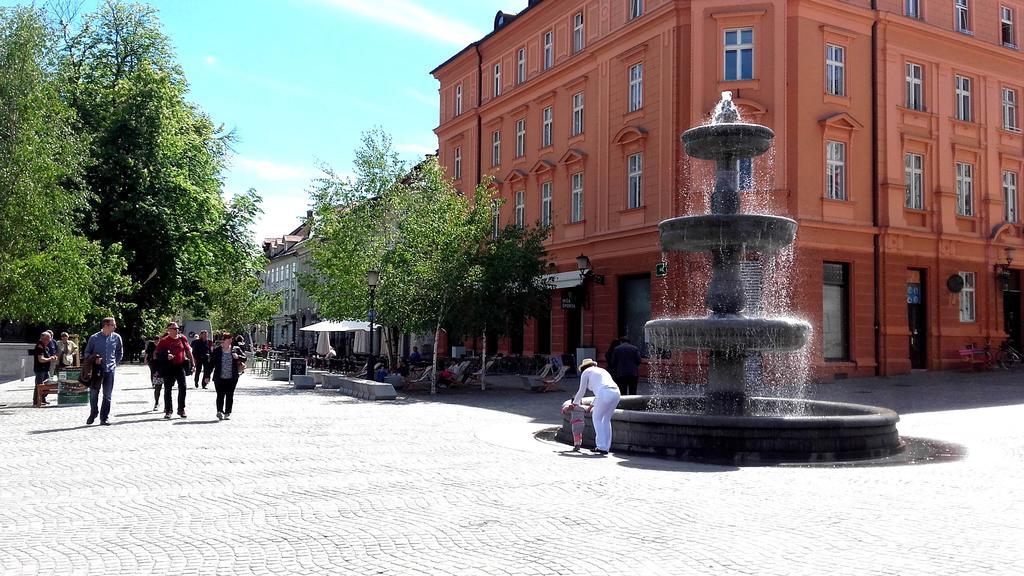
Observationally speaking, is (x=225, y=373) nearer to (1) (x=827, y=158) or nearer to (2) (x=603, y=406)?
(2) (x=603, y=406)

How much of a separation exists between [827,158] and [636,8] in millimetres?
8365

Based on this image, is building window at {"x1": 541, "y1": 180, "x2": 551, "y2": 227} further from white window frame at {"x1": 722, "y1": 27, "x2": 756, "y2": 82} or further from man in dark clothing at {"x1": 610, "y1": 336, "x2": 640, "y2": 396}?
man in dark clothing at {"x1": 610, "y1": 336, "x2": 640, "y2": 396}

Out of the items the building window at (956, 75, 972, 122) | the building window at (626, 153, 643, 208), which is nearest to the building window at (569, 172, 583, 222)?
the building window at (626, 153, 643, 208)

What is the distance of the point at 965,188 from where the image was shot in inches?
1201

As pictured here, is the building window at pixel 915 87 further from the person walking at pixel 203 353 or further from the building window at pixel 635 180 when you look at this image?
the person walking at pixel 203 353

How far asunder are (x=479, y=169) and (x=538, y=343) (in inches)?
395

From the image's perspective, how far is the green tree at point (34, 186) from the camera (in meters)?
19.8

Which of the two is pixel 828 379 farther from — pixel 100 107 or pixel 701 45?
pixel 100 107

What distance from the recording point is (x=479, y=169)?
136 feet

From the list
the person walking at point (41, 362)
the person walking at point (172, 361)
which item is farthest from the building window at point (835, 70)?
the person walking at point (41, 362)

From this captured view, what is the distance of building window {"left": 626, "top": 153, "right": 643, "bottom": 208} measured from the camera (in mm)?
29578

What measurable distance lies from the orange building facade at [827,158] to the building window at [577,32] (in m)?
0.07

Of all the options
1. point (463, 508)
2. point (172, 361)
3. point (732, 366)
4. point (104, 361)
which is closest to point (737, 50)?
point (732, 366)

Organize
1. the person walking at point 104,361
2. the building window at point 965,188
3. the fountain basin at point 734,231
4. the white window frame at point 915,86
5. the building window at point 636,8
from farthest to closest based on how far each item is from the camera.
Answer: the building window at point 965,188
the building window at point 636,8
the white window frame at point 915,86
the person walking at point 104,361
the fountain basin at point 734,231
